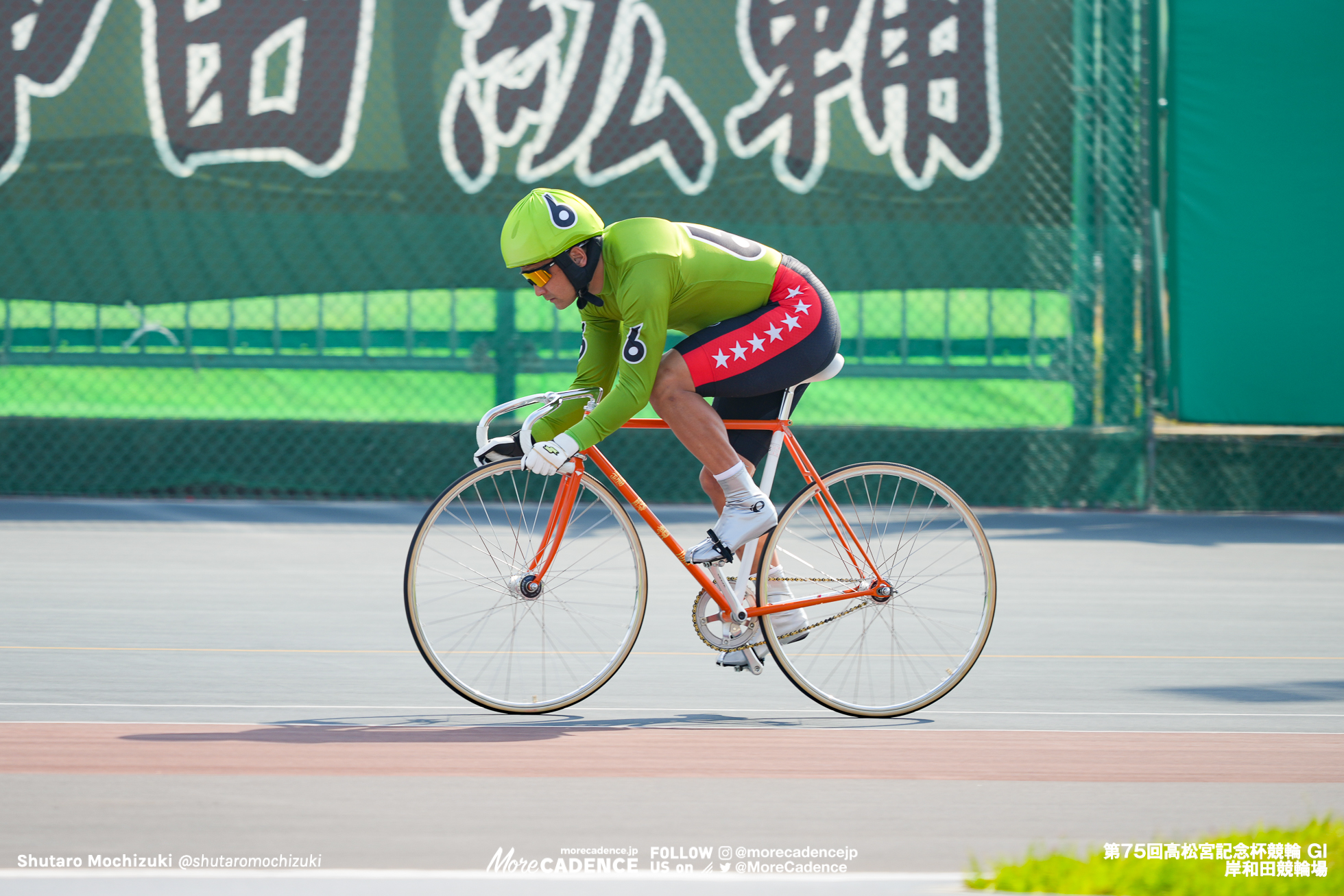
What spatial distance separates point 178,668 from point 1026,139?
22.3 feet

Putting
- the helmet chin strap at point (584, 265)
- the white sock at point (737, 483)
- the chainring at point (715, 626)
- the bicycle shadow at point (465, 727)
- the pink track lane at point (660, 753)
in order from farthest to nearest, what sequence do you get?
the chainring at point (715, 626)
the white sock at point (737, 483)
the helmet chin strap at point (584, 265)
the bicycle shadow at point (465, 727)
the pink track lane at point (660, 753)

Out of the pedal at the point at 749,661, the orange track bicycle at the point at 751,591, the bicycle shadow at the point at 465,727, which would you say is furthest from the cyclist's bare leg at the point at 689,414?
the bicycle shadow at the point at 465,727

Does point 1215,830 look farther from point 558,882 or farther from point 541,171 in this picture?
point 541,171

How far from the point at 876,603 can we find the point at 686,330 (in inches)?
42.0

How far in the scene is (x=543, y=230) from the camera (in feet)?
16.4

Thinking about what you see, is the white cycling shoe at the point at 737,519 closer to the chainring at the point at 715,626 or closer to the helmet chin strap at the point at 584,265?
the chainring at the point at 715,626

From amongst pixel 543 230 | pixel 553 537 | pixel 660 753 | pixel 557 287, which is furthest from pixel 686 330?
pixel 660 753

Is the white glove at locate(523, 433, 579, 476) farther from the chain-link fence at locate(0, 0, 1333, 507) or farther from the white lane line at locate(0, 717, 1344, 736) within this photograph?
the chain-link fence at locate(0, 0, 1333, 507)

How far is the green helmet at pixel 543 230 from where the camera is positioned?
16.4 feet

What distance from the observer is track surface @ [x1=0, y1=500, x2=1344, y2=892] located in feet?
13.1

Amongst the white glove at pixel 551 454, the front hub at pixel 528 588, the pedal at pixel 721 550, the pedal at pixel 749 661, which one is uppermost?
the white glove at pixel 551 454

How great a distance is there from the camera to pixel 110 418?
10891 mm

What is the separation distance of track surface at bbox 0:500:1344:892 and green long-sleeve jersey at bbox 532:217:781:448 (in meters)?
0.98

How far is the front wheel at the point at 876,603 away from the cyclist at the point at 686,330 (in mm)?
144
